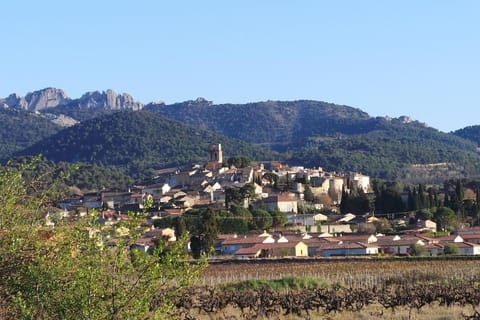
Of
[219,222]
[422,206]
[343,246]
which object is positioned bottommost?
[343,246]

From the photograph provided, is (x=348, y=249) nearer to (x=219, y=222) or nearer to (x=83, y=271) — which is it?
(x=219, y=222)

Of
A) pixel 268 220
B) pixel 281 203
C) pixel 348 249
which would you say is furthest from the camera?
pixel 281 203

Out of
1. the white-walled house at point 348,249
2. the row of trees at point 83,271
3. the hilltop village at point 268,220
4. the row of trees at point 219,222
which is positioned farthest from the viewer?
the row of trees at point 219,222

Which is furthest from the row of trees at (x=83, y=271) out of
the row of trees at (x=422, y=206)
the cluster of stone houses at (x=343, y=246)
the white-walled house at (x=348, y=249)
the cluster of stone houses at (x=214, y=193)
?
the cluster of stone houses at (x=214, y=193)

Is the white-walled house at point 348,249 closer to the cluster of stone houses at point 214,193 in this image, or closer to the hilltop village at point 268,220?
the hilltop village at point 268,220

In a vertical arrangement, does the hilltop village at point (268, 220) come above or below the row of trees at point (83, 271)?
below

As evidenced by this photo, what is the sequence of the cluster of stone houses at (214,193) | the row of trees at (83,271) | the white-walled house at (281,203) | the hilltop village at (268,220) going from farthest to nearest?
the cluster of stone houses at (214,193) < the white-walled house at (281,203) < the hilltop village at (268,220) < the row of trees at (83,271)

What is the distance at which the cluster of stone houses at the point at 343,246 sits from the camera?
59812 millimetres

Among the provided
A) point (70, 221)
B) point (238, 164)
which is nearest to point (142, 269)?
point (70, 221)

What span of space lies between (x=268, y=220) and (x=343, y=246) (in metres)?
20.7

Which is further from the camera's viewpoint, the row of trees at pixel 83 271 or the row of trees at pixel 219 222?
the row of trees at pixel 219 222

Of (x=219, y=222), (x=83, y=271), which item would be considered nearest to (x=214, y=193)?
(x=219, y=222)

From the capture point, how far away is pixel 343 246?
61.5 meters

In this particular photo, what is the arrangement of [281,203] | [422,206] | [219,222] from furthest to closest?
[281,203], [422,206], [219,222]
